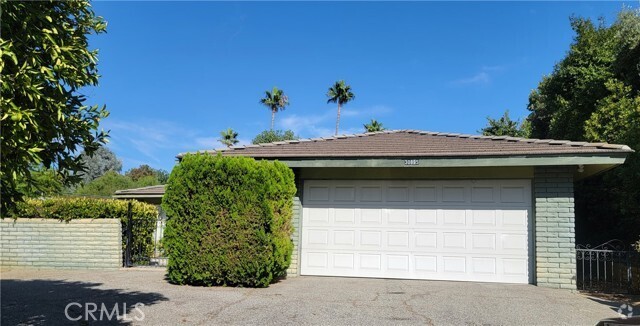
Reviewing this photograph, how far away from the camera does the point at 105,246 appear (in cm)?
1213

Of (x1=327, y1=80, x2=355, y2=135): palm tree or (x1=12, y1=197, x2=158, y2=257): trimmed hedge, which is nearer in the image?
(x1=12, y1=197, x2=158, y2=257): trimmed hedge

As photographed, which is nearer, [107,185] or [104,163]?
[107,185]

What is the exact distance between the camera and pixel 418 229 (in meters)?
11.2

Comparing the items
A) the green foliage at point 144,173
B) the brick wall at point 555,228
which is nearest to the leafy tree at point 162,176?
the green foliage at point 144,173

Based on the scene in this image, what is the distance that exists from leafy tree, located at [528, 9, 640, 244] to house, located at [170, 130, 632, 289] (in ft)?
11.3

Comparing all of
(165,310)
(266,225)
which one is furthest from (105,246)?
(165,310)

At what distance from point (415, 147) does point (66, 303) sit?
8061 mm

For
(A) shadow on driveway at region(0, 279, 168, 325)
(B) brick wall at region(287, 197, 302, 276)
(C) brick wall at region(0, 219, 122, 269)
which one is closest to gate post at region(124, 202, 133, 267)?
(C) brick wall at region(0, 219, 122, 269)

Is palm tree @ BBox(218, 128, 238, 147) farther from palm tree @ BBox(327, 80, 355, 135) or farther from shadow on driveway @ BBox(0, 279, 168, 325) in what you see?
shadow on driveway @ BBox(0, 279, 168, 325)

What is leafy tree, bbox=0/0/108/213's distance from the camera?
150 inches

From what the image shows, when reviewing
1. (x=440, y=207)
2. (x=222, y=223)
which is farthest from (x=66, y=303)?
(x=440, y=207)

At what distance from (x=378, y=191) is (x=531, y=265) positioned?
153 inches

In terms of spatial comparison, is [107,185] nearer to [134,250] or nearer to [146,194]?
[146,194]

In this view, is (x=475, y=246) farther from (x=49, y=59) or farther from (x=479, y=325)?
(x=49, y=59)
